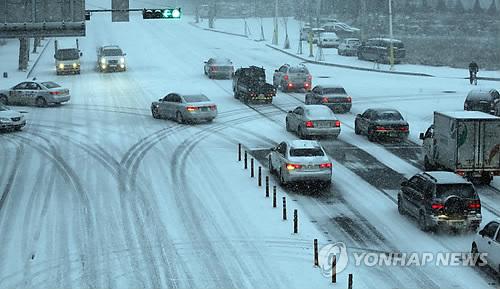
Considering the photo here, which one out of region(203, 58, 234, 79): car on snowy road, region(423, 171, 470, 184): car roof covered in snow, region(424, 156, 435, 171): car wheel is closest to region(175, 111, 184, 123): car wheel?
region(424, 156, 435, 171): car wheel

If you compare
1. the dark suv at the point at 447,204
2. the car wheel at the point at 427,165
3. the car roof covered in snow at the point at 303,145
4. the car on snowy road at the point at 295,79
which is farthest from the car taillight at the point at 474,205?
the car on snowy road at the point at 295,79

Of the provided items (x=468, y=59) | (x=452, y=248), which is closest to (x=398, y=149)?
(x=452, y=248)

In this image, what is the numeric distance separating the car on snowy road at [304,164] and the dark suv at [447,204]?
4664 mm

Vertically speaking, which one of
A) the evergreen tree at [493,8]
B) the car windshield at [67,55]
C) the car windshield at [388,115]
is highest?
the evergreen tree at [493,8]

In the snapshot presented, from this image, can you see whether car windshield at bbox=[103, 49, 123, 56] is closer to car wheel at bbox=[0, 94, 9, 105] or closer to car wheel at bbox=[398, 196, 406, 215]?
car wheel at bbox=[0, 94, 9, 105]

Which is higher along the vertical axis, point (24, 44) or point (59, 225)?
point (24, 44)

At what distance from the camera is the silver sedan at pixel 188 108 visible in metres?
38.3

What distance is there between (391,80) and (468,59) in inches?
882

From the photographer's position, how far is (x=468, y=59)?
76.0 metres

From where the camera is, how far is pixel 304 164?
2484 centimetres

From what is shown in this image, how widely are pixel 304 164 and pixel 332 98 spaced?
56.1 ft

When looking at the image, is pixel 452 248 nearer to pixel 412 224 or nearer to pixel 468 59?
pixel 412 224

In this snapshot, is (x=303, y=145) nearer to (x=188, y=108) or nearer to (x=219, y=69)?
(x=188, y=108)

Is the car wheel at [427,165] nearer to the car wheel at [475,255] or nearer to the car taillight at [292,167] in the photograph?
the car taillight at [292,167]
